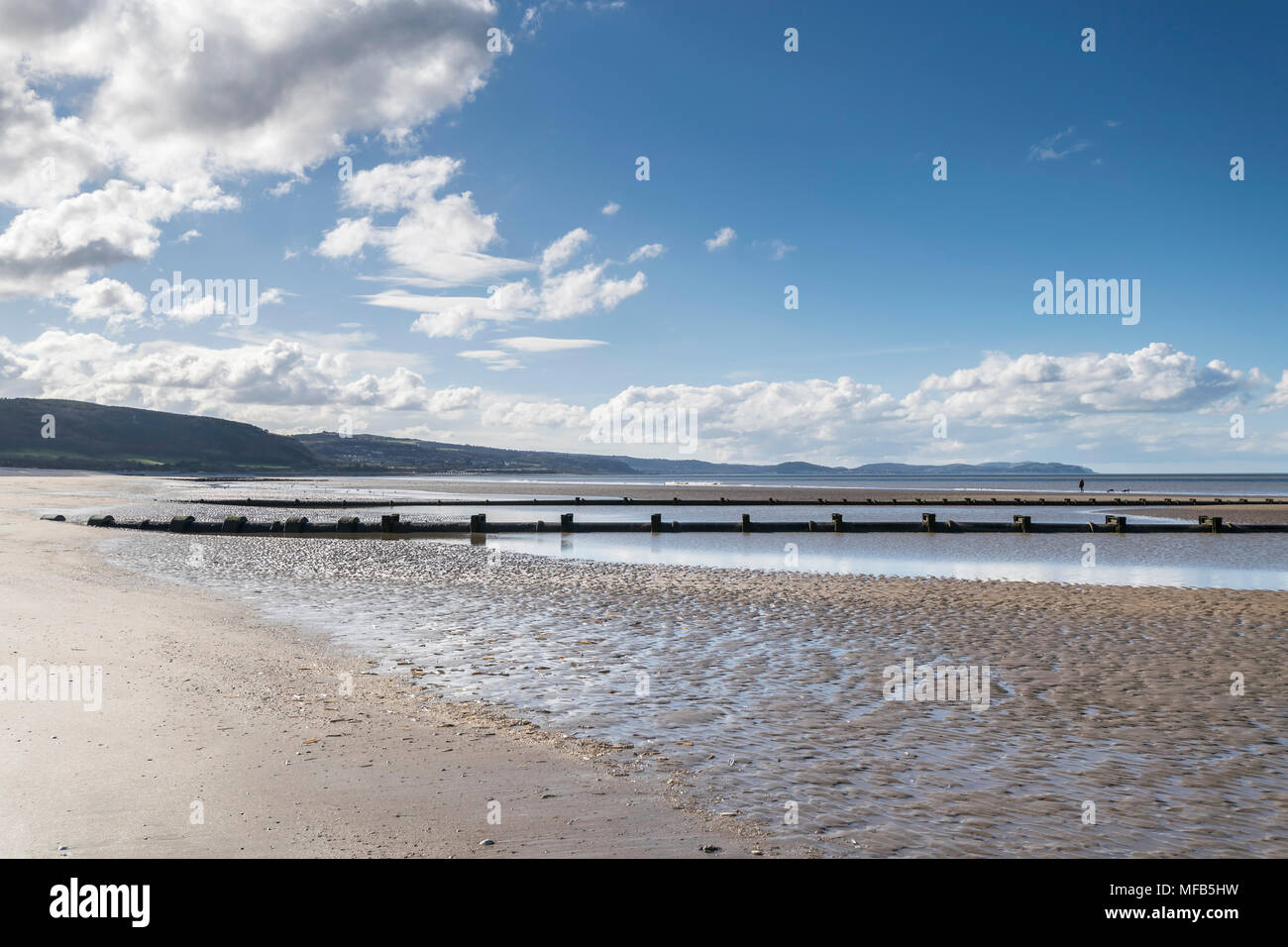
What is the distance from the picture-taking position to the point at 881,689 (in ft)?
34.9

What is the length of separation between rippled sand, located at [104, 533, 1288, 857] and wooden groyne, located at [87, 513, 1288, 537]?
1527 cm

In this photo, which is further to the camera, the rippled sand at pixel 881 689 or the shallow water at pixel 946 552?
the shallow water at pixel 946 552

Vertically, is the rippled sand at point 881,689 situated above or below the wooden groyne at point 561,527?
below

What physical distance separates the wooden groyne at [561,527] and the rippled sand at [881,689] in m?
15.3

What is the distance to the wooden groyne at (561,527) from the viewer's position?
36.2 m

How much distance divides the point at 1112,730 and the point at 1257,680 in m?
4.05

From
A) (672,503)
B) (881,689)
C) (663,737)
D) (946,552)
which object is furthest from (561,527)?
(663,737)

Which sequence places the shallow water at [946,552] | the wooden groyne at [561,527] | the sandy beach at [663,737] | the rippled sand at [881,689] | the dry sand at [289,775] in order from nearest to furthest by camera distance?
the dry sand at [289,775]
the sandy beach at [663,737]
the rippled sand at [881,689]
the shallow water at [946,552]
the wooden groyne at [561,527]

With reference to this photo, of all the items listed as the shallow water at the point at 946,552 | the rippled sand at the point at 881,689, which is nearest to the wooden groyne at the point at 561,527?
the shallow water at the point at 946,552

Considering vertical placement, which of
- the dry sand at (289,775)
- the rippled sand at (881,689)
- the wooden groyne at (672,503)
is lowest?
the rippled sand at (881,689)

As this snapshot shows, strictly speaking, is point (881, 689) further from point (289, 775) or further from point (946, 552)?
point (946, 552)

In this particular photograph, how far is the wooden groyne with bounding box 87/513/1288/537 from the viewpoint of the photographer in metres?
36.2

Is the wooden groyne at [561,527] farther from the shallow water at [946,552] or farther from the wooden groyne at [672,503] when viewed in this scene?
the wooden groyne at [672,503]
